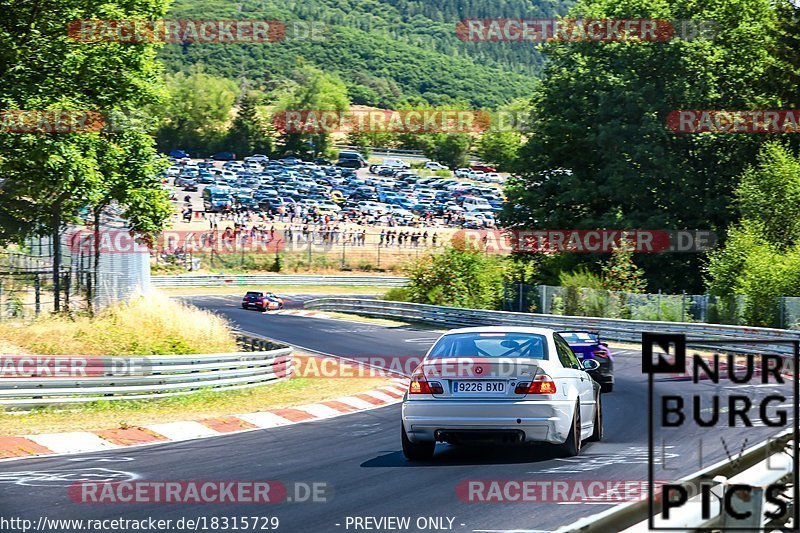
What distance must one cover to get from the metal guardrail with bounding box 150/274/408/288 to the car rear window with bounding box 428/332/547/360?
62.2 metres

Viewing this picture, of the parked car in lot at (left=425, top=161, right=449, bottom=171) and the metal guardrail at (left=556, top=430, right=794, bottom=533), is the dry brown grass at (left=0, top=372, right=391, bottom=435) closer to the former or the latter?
the metal guardrail at (left=556, top=430, right=794, bottom=533)

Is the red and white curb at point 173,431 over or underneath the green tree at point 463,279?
underneath

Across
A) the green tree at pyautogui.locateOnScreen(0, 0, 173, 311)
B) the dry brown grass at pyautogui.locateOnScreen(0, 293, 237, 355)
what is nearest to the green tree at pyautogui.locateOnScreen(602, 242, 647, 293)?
the dry brown grass at pyautogui.locateOnScreen(0, 293, 237, 355)

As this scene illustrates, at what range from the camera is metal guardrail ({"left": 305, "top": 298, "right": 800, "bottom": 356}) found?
30.6 meters

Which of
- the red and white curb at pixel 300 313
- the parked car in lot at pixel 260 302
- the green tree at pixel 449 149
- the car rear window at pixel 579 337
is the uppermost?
the green tree at pixel 449 149

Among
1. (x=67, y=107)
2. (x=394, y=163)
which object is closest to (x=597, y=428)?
(x=67, y=107)

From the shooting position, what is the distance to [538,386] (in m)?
11.0

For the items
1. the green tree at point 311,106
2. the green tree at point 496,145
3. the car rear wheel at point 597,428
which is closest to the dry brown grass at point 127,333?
the car rear wheel at point 597,428

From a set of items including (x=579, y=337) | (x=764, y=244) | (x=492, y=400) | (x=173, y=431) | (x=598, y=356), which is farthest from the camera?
(x=764, y=244)

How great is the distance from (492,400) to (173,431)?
6411 mm

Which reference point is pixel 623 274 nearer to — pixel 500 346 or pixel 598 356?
pixel 598 356

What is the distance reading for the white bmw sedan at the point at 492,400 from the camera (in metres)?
10.9

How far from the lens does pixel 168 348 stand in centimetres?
2352

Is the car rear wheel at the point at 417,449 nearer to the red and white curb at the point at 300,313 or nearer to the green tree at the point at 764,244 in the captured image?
the green tree at the point at 764,244
